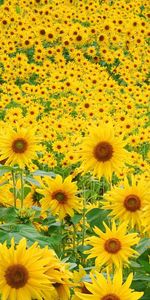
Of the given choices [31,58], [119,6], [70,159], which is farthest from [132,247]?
[119,6]

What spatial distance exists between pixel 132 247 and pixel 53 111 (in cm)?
453

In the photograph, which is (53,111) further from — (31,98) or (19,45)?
(19,45)

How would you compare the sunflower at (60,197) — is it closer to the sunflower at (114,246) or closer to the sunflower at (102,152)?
the sunflower at (102,152)

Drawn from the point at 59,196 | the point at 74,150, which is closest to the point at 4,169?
the point at 59,196

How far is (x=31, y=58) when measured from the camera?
370 inches

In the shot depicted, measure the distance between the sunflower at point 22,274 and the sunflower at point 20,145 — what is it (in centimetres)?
114

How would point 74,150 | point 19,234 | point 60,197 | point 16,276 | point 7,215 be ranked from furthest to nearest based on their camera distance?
point 74,150, point 60,197, point 7,215, point 19,234, point 16,276

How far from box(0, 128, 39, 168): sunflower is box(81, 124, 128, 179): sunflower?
260 mm

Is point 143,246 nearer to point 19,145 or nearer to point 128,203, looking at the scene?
point 128,203

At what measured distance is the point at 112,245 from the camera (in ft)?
7.83

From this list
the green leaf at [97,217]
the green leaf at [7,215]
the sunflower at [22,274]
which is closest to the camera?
the sunflower at [22,274]

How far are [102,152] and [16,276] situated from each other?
104 cm

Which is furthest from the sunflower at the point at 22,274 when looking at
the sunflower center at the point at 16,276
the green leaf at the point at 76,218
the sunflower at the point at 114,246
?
the green leaf at the point at 76,218

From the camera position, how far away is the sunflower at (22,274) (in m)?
1.82
